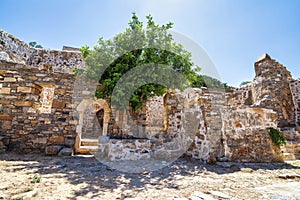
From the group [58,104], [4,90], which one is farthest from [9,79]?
[58,104]

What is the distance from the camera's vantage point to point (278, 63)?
8969 mm

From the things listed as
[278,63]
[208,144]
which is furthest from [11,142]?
[278,63]

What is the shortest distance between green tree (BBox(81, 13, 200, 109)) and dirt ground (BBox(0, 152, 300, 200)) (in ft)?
9.15

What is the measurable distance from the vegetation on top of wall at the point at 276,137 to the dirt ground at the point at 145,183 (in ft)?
5.06

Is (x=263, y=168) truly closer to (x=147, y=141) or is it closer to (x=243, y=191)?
(x=243, y=191)

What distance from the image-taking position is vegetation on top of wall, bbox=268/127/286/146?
5.21m

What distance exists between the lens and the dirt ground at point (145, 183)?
244 centimetres

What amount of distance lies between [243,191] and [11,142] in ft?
22.7

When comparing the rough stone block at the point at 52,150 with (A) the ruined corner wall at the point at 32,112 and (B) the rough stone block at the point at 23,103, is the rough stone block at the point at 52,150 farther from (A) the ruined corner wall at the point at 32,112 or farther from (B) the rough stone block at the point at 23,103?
(B) the rough stone block at the point at 23,103

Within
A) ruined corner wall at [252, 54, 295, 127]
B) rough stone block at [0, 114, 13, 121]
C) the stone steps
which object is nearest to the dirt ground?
rough stone block at [0, 114, 13, 121]

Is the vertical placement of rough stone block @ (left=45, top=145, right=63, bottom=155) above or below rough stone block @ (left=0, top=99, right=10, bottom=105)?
below

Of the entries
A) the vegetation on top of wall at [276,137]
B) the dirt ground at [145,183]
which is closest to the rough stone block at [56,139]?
the dirt ground at [145,183]

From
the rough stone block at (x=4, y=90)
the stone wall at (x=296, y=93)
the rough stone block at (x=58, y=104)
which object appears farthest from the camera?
the stone wall at (x=296, y=93)

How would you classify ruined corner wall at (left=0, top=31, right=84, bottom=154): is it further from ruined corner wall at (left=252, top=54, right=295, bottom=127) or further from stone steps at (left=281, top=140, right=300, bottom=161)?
ruined corner wall at (left=252, top=54, right=295, bottom=127)
